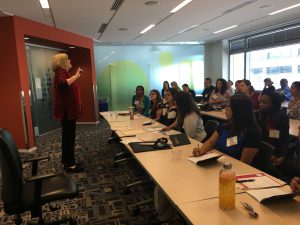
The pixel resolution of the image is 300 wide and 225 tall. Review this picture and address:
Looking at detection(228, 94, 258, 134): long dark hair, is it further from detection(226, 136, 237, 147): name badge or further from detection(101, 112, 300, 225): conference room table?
detection(101, 112, 300, 225): conference room table

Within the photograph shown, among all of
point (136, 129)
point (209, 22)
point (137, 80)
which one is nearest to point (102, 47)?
point (137, 80)

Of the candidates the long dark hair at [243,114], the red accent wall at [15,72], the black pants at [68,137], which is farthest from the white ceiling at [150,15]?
the long dark hair at [243,114]

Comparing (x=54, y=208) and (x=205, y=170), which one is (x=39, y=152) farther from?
(x=205, y=170)

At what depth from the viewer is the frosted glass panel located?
10.2 m

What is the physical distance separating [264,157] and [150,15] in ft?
14.0

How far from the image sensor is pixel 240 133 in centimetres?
232

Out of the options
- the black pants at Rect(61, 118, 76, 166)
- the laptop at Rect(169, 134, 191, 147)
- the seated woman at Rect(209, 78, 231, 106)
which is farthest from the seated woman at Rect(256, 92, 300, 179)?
the seated woman at Rect(209, 78, 231, 106)

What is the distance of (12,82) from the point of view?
5.08m

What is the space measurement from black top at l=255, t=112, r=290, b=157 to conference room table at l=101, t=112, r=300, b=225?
1054mm

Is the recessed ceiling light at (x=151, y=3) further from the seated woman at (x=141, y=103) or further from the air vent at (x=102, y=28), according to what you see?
the air vent at (x=102, y=28)

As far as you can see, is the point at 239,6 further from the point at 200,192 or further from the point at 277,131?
the point at 200,192

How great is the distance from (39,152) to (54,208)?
2703 millimetres

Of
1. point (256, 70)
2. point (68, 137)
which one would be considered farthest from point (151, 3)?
point (256, 70)

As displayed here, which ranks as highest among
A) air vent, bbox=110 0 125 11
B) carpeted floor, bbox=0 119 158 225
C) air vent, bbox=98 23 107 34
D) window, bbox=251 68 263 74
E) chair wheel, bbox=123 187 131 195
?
air vent, bbox=98 23 107 34
